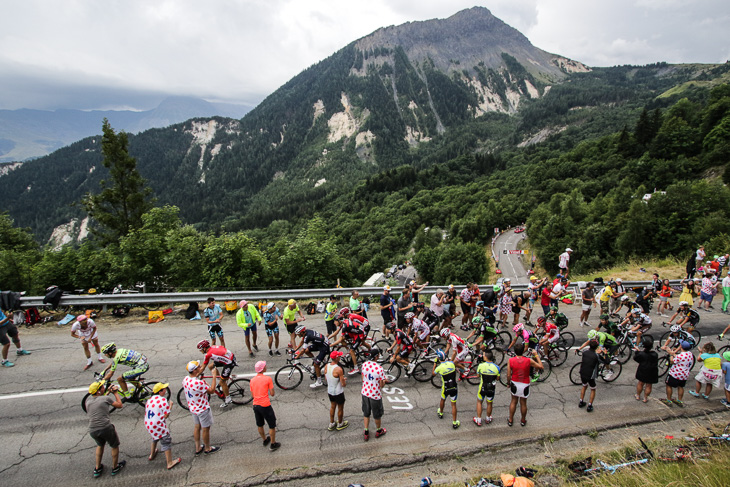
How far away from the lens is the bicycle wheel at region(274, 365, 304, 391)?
9.49 m

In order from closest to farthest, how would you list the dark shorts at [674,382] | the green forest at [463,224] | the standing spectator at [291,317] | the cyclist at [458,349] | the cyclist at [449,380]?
the cyclist at [449,380]
the dark shorts at [674,382]
the cyclist at [458,349]
the standing spectator at [291,317]
the green forest at [463,224]

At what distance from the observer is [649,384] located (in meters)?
8.82

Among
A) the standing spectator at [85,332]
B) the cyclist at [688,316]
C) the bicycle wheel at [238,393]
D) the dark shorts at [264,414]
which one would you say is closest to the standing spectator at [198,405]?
the dark shorts at [264,414]

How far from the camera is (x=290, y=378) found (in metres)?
9.51

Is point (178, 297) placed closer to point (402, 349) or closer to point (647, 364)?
point (402, 349)

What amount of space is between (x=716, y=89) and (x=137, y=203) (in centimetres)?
9501

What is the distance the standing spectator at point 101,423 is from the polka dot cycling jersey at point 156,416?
2.29 feet

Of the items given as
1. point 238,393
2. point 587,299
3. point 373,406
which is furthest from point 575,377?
point 238,393

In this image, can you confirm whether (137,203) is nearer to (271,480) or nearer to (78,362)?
(78,362)

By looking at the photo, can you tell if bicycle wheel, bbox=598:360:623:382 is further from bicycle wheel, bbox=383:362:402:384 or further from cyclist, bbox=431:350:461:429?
bicycle wheel, bbox=383:362:402:384

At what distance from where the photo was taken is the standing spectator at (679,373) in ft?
28.3

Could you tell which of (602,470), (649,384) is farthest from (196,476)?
(649,384)

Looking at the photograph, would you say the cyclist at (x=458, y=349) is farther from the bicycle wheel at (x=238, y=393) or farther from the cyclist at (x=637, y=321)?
the cyclist at (x=637, y=321)

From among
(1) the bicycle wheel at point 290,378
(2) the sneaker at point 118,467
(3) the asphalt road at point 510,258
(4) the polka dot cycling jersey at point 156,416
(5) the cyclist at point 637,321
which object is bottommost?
(3) the asphalt road at point 510,258
